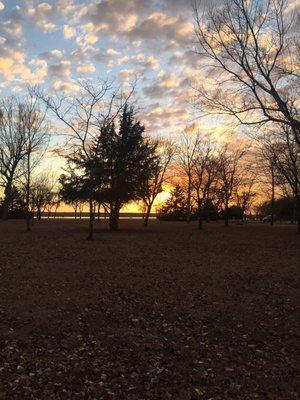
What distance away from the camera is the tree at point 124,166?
39.0 m

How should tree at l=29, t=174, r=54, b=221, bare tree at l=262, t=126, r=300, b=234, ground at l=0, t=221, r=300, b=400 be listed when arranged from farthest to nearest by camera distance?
tree at l=29, t=174, r=54, b=221 → bare tree at l=262, t=126, r=300, b=234 → ground at l=0, t=221, r=300, b=400

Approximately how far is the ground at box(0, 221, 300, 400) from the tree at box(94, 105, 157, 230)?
22.2 m

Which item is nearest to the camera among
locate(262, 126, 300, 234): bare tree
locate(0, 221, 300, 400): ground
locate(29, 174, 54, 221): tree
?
locate(0, 221, 300, 400): ground

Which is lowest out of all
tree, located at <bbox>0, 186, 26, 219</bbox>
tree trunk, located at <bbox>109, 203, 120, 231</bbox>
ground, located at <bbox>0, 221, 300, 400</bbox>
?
ground, located at <bbox>0, 221, 300, 400</bbox>

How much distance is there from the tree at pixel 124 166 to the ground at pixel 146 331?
22.2m

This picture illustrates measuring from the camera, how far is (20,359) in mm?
7523

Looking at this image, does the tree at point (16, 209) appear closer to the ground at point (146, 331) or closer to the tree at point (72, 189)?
the tree at point (72, 189)

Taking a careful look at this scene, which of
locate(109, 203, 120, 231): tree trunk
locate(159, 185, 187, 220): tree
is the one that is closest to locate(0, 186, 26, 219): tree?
locate(159, 185, 187, 220): tree

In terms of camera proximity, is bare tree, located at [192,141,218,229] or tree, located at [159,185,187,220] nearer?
bare tree, located at [192,141,218,229]

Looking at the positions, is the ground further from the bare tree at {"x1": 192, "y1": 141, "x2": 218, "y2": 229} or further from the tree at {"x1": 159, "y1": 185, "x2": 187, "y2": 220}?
the tree at {"x1": 159, "y1": 185, "x2": 187, "y2": 220}

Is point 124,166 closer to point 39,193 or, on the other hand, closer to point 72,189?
point 72,189

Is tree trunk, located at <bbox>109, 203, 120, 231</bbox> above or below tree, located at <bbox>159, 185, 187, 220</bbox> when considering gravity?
below

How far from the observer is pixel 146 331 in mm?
9320

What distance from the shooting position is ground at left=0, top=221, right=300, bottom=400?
6922 mm
